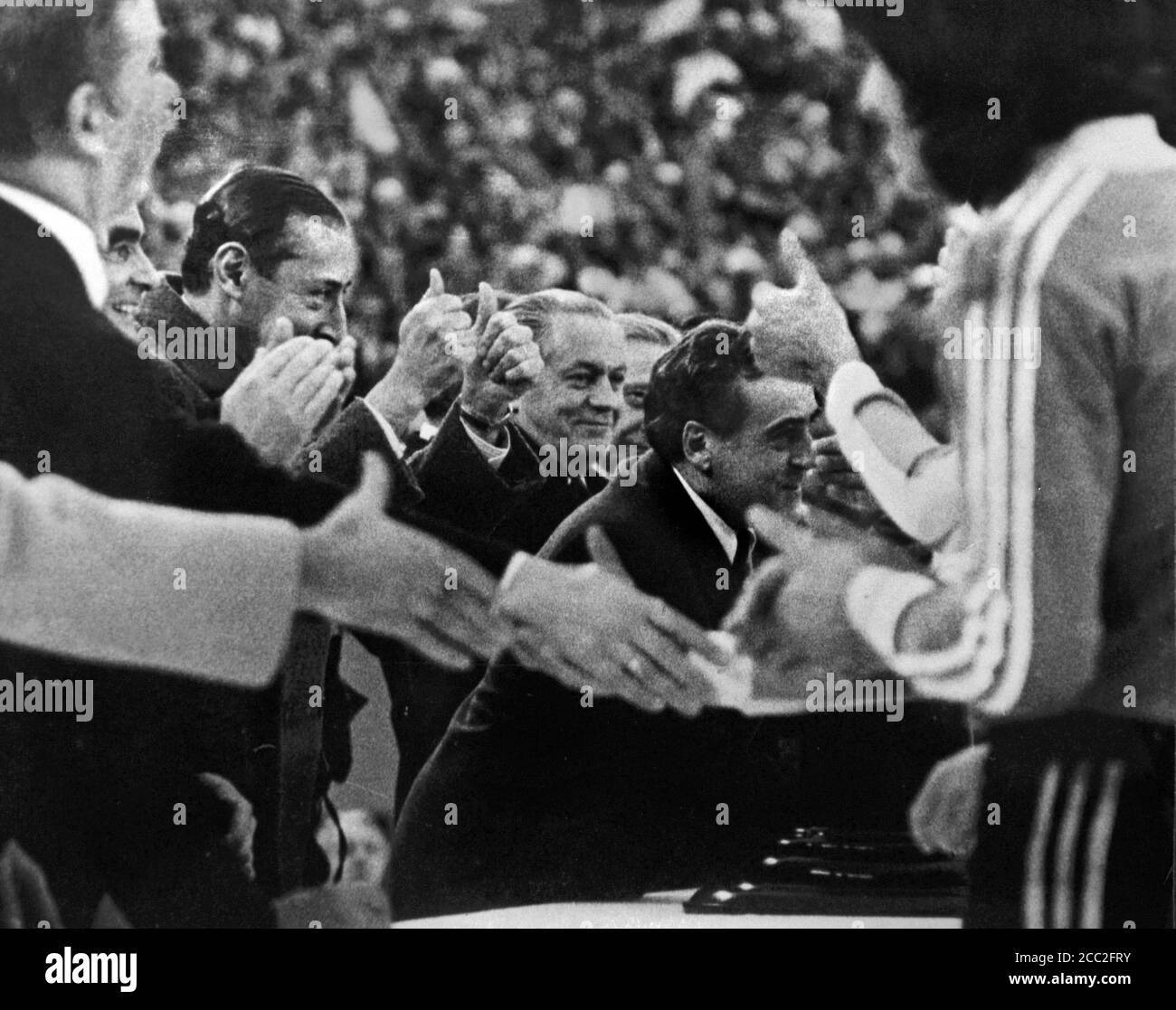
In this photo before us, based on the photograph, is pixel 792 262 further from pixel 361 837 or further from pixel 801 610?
pixel 361 837

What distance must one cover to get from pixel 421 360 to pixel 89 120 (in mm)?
1111

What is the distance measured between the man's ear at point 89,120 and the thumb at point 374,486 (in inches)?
43.4

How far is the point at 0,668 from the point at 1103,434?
3.04 meters

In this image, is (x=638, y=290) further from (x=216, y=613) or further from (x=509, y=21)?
(x=216, y=613)

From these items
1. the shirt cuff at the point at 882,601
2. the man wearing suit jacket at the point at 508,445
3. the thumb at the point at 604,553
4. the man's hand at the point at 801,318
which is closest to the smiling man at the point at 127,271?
the man wearing suit jacket at the point at 508,445

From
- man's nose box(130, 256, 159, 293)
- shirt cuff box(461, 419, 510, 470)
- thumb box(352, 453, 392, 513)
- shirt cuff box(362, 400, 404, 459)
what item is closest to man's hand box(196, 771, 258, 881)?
thumb box(352, 453, 392, 513)

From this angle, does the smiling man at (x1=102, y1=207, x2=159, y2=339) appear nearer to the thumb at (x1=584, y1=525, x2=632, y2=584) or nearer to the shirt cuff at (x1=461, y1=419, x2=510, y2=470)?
the shirt cuff at (x1=461, y1=419, x2=510, y2=470)

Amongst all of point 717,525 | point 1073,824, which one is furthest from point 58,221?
point 1073,824

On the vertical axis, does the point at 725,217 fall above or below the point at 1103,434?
above

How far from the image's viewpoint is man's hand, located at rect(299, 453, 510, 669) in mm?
3992

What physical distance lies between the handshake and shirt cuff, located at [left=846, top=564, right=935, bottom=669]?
372mm
